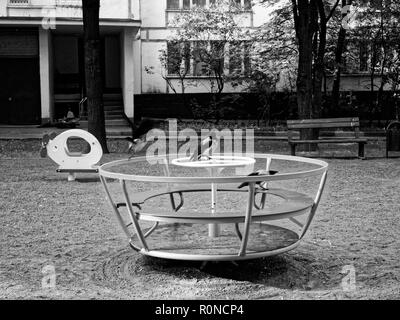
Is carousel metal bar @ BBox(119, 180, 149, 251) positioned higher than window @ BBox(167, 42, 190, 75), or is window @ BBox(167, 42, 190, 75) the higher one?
window @ BBox(167, 42, 190, 75)

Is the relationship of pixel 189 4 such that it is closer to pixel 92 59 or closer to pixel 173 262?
pixel 92 59

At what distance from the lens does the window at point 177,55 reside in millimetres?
26516

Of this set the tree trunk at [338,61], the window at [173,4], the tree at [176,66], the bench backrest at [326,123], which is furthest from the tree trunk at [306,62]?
the window at [173,4]

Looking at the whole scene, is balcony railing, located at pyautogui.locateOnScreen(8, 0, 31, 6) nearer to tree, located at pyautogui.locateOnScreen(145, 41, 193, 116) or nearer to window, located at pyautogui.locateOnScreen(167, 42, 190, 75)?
tree, located at pyautogui.locateOnScreen(145, 41, 193, 116)

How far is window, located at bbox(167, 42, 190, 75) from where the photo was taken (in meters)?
26.5

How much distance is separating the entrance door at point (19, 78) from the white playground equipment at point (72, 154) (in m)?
15.1

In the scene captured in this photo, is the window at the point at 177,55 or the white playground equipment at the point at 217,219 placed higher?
the window at the point at 177,55

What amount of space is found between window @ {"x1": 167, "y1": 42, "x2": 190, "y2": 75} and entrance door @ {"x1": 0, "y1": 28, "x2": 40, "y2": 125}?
216 inches

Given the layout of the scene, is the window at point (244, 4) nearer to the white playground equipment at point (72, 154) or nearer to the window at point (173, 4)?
the window at point (173, 4)

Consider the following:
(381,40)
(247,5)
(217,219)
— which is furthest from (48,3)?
(217,219)

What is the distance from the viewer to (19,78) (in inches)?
1000

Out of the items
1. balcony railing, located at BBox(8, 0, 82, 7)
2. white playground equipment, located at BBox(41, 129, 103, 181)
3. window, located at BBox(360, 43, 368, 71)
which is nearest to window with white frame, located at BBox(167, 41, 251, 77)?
balcony railing, located at BBox(8, 0, 82, 7)

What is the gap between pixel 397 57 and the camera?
26281 millimetres

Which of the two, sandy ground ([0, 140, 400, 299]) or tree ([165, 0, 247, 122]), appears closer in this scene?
sandy ground ([0, 140, 400, 299])
